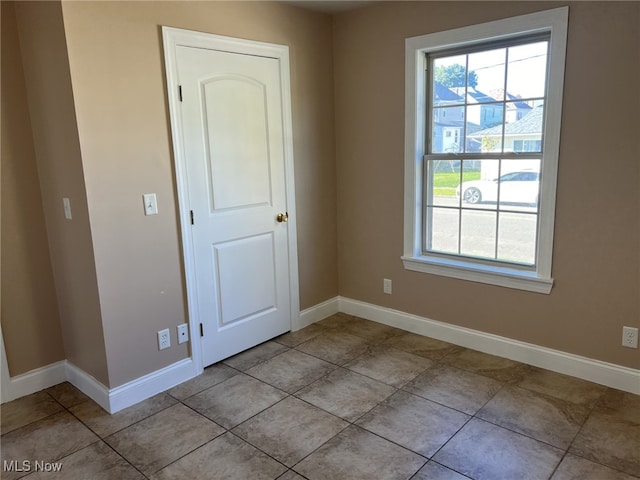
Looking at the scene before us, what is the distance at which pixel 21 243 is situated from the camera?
2615 mm

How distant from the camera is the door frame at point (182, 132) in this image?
2545 millimetres

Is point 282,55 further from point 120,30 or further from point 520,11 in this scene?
point 520,11

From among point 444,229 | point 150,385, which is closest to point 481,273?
point 444,229

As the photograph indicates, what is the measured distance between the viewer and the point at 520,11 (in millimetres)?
2572

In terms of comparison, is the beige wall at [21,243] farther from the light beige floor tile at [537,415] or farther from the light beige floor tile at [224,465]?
the light beige floor tile at [537,415]

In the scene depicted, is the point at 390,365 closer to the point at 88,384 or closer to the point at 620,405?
the point at 620,405

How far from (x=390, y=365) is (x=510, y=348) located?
81 centimetres

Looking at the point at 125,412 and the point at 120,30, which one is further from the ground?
the point at 120,30

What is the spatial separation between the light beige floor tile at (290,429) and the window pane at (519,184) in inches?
67.4

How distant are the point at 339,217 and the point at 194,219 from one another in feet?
4.60

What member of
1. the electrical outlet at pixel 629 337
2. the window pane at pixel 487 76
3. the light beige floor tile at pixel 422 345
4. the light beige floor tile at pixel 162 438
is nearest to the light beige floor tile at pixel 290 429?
the light beige floor tile at pixel 162 438

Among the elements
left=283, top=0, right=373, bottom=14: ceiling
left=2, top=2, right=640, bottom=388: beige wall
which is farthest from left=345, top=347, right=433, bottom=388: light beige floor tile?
left=283, top=0, right=373, bottom=14: ceiling

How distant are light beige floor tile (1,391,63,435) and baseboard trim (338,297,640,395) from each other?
226cm

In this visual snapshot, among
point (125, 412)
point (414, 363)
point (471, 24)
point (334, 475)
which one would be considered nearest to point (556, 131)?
point (471, 24)
